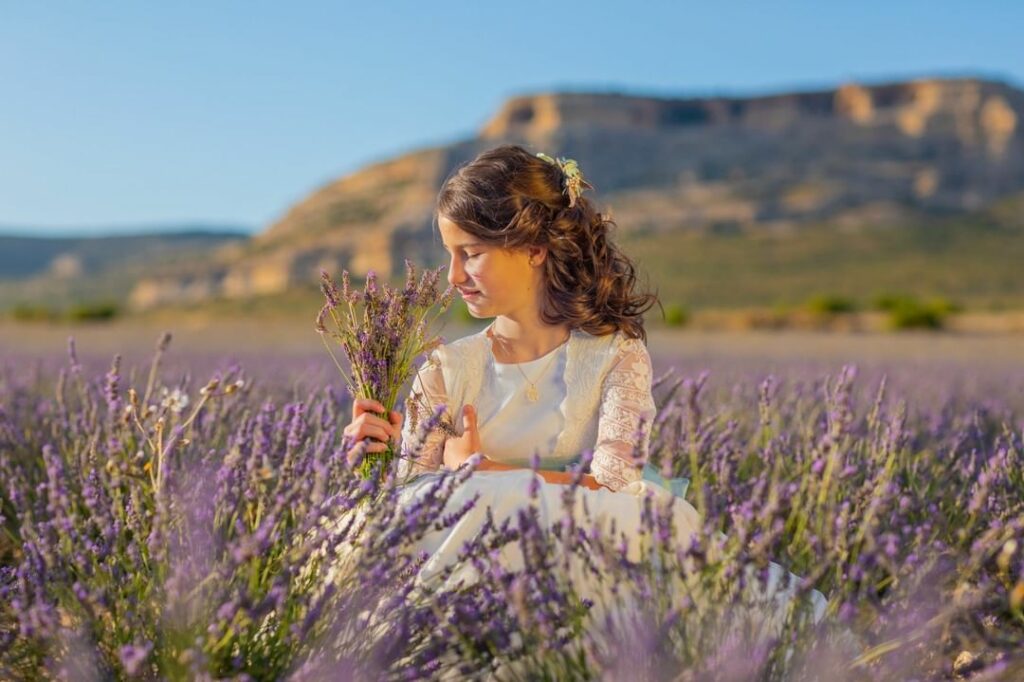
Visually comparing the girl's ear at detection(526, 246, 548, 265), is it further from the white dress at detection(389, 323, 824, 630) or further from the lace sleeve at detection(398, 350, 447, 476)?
the lace sleeve at detection(398, 350, 447, 476)

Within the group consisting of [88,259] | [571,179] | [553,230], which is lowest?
[88,259]

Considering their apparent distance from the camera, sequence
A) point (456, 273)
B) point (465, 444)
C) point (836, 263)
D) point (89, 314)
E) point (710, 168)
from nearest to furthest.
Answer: point (465, 444), point (456, 273), point (89, 314), point (836, 263), point (710, 168)

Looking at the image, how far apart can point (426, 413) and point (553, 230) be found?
0.61 m

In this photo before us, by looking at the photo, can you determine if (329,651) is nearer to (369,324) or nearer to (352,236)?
(369,324)

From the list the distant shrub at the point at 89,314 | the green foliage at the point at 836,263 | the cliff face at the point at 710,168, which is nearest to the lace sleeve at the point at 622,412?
the distant shrub at the point at 89,314

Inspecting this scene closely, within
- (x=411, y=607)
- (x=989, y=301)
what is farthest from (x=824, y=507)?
(x=989, y=301)

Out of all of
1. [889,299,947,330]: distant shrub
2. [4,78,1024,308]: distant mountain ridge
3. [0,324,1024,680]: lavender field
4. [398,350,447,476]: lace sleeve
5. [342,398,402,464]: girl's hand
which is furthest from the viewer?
[4,78,1024,308]: distant mountain ridge

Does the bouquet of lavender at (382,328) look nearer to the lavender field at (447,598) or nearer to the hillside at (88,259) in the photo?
the lavender field at (447,598)

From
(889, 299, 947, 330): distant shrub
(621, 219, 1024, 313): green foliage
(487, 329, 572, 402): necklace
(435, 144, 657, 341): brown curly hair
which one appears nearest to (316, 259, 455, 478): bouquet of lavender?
(435, 144, 657, 341): brown curly hair

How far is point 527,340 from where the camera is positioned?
2.91 m

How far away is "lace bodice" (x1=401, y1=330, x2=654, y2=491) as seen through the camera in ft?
8.75

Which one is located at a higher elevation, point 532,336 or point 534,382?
point 532,336

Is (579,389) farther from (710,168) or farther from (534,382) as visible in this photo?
(710,168)

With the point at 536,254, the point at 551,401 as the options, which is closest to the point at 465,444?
the point at 551,401
